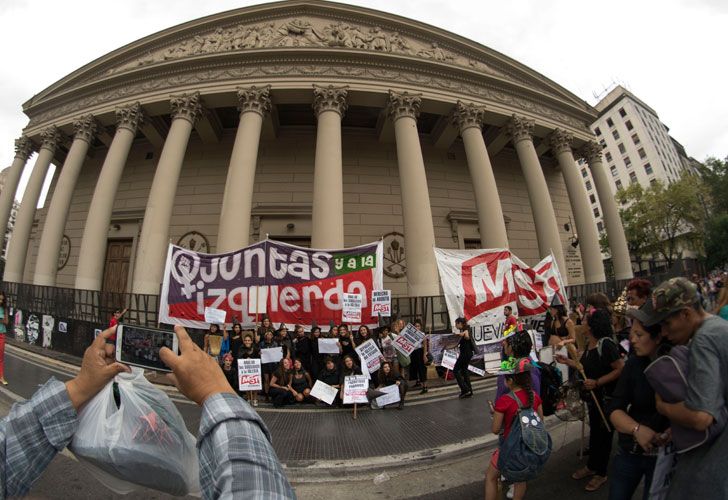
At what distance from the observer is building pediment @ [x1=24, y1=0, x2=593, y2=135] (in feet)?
44.5

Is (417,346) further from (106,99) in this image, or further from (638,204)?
(638,204)

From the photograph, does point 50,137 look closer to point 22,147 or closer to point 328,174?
point 22,147

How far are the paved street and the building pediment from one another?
13941 millimetres

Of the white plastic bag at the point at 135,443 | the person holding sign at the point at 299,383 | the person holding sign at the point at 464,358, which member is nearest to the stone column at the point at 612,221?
the person holding sign at the point at 464,358

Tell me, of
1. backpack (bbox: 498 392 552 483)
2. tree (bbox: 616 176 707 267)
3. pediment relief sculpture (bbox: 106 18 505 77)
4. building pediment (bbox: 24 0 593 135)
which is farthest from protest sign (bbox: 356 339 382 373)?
tree (bbox: 616 176 707 267)

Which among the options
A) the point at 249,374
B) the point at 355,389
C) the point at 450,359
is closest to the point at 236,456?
the point at 355,389

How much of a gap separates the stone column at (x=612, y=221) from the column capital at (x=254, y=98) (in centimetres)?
1775

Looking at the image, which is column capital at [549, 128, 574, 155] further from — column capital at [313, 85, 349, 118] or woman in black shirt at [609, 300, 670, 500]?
woman in black shirt at [609, 300, 670, 500]

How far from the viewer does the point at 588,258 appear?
14.4 meters

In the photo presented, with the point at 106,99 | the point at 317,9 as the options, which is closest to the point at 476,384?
the point at 317,9

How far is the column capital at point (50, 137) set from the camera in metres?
15.7

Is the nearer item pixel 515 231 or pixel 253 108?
pixel 253 108

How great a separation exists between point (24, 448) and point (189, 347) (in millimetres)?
666

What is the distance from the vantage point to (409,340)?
6.99 metres
